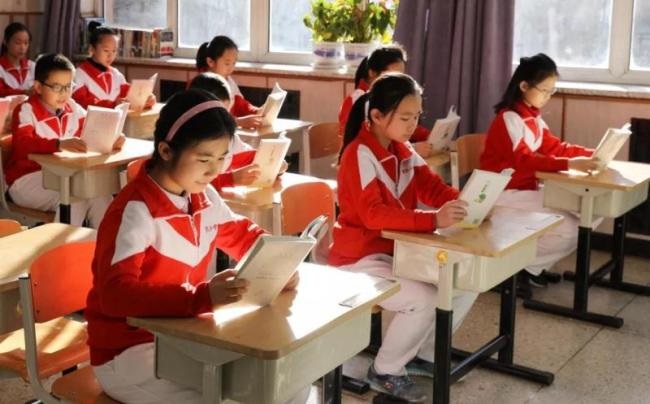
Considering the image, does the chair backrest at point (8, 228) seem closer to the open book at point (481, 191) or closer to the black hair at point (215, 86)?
the black hair at point (215, 86)

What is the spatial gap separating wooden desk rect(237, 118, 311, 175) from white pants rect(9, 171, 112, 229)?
Answer: 82cm

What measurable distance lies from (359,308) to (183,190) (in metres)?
0.52

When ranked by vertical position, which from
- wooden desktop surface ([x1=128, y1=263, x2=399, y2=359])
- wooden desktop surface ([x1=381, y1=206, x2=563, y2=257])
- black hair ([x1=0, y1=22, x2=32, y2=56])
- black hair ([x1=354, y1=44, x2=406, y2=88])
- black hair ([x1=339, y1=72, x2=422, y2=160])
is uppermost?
black hair ([x1=0, y1=22, x2=32, y2=56])

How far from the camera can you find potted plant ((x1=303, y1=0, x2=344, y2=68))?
603cm

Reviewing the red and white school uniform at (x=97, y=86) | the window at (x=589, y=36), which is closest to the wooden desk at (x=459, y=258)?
the window at (x=589, y=36)

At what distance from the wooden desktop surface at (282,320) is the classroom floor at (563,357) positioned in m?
1.04

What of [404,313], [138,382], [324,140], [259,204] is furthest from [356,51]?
[138,382]

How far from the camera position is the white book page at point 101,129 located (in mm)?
4219

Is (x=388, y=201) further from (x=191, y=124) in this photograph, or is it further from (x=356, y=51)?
(x=356, y=51)

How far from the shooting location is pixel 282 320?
209 centimetres

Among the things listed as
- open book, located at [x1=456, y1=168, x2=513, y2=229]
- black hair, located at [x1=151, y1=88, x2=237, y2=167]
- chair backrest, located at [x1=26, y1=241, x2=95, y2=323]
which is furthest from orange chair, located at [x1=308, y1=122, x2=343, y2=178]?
black hair, located at [x1=151, y1=88, x2=237, y2=167]

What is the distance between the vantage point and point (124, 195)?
2271mm

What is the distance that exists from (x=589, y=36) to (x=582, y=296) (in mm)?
1839

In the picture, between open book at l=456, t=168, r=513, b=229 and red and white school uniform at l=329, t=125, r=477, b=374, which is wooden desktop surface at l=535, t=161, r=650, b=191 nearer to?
red and white school uniform at l=329, t=125, r=477, b=374
